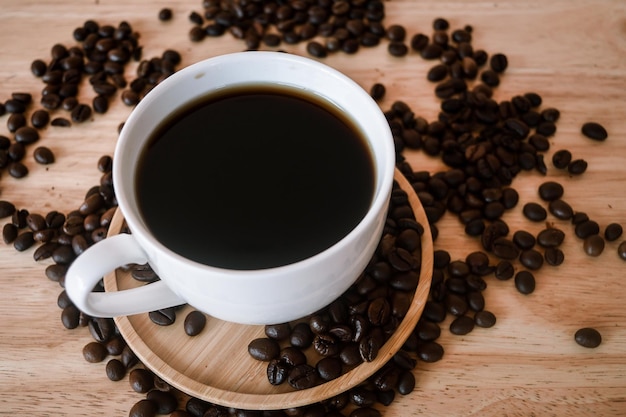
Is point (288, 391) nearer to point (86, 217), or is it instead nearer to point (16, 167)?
point (86, 217)

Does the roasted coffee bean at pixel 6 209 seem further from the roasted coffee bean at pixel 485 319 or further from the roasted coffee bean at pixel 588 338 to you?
the roasted coffee bean at pixel 588 338

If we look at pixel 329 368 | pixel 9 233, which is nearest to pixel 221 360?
pixel 329 368

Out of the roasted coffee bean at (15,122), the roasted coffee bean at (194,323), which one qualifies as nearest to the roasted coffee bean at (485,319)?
the roasted coffee bean at (194,323)

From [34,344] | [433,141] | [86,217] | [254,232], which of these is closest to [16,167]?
[86,217]

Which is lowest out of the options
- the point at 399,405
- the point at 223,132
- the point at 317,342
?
the point at 399,405

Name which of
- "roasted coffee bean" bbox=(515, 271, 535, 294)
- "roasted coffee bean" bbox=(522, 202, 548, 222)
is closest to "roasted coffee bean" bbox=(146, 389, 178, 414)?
"roasted coffee bean" bbox=(515, 271, 535, 294)

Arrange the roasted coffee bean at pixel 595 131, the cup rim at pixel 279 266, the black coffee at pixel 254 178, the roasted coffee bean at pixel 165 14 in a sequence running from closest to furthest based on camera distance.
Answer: the cup rim at pixel 279 266 < the black coffee at pixel 254 178 < the roasted coffee bean at pixel 595 131 < the roasted coffee bean at pixel 165 14
